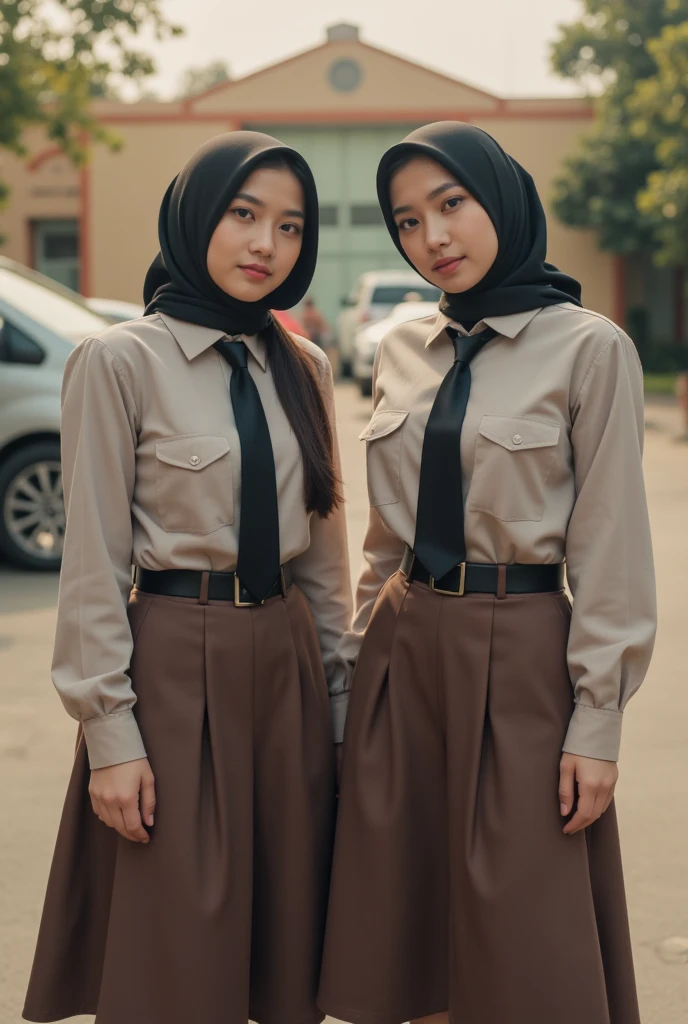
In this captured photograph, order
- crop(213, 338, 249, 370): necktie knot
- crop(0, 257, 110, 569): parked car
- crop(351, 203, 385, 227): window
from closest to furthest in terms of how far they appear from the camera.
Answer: crop(213, 338, 249, 370): necktie knot → crop(0, 257, 110, 569): parked car → crop(351, 203, 385, 227): window

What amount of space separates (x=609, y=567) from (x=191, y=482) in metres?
0.81

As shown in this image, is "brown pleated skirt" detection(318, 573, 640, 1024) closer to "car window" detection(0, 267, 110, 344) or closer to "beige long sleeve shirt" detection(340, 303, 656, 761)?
"beige long sleeve shirt" detection(340, 303, 656, 761)

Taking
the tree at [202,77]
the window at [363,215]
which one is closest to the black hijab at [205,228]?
the window at [363,215]

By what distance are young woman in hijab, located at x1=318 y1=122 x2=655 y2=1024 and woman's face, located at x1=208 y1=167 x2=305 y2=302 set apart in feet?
0.76

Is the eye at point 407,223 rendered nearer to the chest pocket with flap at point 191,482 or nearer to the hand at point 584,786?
the chest pocket with flap at point 191,482

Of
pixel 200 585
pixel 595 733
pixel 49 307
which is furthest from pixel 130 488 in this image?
pixel 49 307

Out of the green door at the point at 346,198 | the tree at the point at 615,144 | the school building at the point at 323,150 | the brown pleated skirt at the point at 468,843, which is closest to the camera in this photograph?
the brown pleated skirt at the point at 468,843

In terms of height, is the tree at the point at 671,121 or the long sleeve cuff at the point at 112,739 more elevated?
the tree at the point at 671,121

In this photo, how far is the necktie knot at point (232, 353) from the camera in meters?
2.69

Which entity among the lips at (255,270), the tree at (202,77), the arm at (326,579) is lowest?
the arm at (326,579)

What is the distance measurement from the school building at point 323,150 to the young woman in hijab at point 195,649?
92.7ft

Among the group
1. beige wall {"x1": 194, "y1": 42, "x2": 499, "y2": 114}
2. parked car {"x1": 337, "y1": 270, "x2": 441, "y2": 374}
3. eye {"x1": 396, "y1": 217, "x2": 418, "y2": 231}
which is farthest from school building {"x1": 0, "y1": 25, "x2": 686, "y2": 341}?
eye {"x1": 396, "y1": 217, "x2": 418, "y2": 231}

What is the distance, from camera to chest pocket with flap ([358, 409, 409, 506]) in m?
2.73

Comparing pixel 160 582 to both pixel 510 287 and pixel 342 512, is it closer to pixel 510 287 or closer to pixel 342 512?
pixel 342 512
